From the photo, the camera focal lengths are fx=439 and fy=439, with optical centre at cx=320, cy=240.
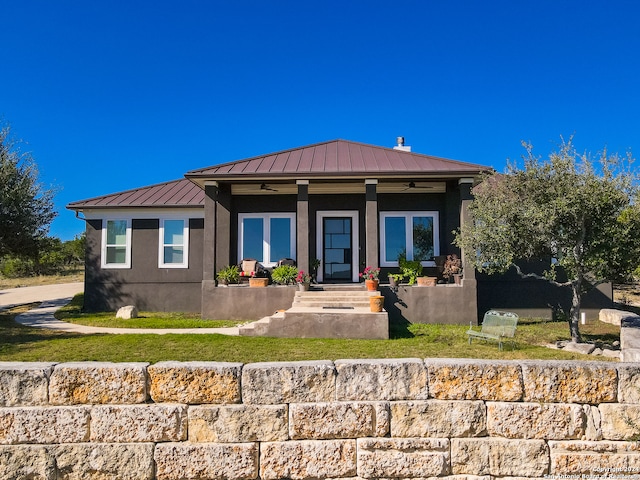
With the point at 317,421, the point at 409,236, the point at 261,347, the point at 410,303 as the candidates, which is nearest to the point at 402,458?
the point at 317,421

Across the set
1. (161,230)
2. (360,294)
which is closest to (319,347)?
(360,294)

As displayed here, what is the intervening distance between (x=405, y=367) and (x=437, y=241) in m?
9.60

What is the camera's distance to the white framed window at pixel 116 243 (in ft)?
43.9

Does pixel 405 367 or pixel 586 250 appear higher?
pixel 586 250

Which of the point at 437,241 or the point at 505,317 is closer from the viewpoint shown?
the point at 505,317

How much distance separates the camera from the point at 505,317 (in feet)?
26.0

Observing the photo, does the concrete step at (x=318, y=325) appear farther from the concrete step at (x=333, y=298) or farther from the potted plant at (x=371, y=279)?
the potted plant at (x=371, y=279)

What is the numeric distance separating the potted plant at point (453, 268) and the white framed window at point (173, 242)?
7.57 metres

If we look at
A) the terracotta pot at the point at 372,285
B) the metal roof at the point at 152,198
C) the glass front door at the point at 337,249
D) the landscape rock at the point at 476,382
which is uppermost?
the metal roof at the point at 152,198

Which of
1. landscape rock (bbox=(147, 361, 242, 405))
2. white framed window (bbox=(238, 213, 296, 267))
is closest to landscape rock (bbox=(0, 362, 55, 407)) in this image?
landscape rock (bbox=(147, 361, 242, 405))

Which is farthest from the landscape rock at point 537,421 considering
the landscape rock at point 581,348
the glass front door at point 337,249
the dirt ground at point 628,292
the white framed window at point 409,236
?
the dirt ground at point 628,292

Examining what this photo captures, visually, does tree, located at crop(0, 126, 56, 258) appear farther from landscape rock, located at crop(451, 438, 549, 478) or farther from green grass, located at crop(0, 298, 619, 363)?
landscape rock, located at crop(451, 438, 549, 478)

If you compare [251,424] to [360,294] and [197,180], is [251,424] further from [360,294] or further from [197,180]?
[197,180]

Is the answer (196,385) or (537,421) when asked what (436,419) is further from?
(196,385)
